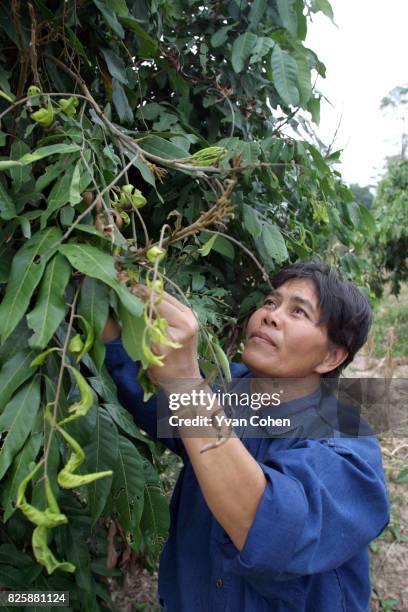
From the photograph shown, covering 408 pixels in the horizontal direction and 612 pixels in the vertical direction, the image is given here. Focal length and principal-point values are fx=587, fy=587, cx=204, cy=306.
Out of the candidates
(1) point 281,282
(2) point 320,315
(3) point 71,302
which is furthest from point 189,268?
(3) point 71,302

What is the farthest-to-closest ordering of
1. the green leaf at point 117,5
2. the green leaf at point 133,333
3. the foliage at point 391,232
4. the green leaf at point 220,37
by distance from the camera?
the foliage at point 391,232 → the green leaf at point 220,37 → the green leaf at point 117,5 → the green leaf at point 133,333

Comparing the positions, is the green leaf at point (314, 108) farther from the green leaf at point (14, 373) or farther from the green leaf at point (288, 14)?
the green leaf at point (14, 373)

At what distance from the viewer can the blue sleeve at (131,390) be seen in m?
1.06

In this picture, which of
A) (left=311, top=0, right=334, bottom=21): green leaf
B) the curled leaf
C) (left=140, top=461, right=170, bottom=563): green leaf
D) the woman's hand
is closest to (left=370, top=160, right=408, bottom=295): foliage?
Answer: (left=311, top=0, right=334, bottom=21): green leaf

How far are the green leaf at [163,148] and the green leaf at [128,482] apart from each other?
48cm

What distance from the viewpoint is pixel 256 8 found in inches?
48.5

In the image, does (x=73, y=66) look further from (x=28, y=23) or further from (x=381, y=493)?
(x=381, y=493)

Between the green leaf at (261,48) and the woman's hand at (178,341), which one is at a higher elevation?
the green leaf at (261,48)

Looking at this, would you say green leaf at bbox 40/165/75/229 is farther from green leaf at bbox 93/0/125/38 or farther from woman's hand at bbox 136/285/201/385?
green leaf at bbox 93/0/125/38

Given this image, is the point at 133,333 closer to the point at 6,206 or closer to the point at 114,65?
the point at 6,206

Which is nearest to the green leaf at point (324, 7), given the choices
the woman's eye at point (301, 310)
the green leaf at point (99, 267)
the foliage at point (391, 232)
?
the woman's eye at point (301, 310)

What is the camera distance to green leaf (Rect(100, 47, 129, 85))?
1054mm

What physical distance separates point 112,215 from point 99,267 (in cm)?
15

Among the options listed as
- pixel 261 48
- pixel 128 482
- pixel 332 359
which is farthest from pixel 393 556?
pixel 261 48
